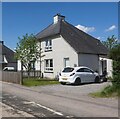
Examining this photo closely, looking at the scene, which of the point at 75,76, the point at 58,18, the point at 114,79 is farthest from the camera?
the point at 58,18

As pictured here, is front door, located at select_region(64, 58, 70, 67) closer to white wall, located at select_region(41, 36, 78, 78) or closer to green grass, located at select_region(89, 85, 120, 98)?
white wall, located at select_region(41, 36, 78, 78)

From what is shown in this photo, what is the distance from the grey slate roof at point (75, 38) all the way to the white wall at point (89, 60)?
0.48 meters

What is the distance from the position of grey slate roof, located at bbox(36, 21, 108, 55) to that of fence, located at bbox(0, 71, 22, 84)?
719 centimetres

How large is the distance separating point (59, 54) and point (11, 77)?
23.6 feet

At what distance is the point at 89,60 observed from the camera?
31.8 metres

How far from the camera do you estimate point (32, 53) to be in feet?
105

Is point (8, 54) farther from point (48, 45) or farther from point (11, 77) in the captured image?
point (11, 77)

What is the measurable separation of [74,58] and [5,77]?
7778 mm

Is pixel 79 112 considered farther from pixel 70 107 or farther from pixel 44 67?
pixel 44 67

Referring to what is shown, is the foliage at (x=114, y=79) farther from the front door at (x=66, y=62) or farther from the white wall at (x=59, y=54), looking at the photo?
the front door at (x=66, y=62)

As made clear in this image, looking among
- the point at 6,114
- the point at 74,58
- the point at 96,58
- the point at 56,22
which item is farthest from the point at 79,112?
the point at 56,22

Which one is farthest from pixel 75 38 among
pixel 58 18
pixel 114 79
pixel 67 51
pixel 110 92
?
pixel 110 92

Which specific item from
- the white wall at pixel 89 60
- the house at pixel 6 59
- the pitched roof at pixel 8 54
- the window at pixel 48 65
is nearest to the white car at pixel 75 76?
the white wall at pixel 89 60

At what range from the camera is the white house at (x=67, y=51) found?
31062mm
